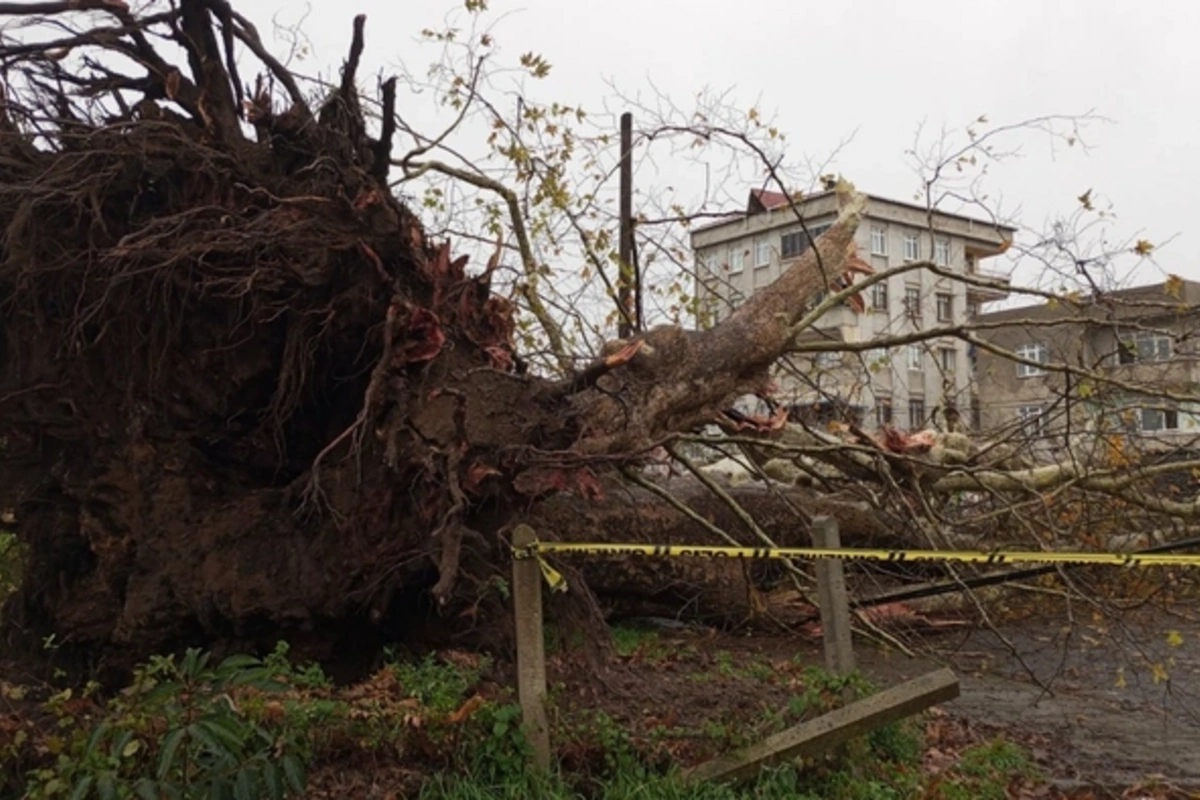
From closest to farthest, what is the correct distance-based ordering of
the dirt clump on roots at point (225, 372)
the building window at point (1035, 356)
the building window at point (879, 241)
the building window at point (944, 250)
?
the dirt clump on roots at point (225, 372) < the building window at point (1035, 356) < the building window at point (944, 250) < the building window at point (879, 241)

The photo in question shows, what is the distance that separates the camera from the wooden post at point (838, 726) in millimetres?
4133

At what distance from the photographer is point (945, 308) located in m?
11.9

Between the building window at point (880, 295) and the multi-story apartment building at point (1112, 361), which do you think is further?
the building window at point (880, 295)

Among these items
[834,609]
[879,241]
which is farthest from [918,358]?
[834,609]

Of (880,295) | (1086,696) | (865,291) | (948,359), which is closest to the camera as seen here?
(1086,696)

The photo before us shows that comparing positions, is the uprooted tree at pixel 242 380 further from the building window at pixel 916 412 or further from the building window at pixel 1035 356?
the building window at pixel 916 412

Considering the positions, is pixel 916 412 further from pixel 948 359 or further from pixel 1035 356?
pixel 948 359

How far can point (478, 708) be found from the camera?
13.5 feet

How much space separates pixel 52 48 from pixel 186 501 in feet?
7.19

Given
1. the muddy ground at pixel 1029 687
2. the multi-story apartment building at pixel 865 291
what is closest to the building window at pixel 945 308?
the multi-story apartment building at pixel 865 291

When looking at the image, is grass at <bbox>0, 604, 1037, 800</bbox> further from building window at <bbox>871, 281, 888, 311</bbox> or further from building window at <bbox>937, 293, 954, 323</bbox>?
building window at <bbox>871, 281, 888, 311</bbox>

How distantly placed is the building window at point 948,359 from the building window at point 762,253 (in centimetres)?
207

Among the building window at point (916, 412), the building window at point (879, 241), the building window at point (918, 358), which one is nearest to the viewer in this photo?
the building window at point (918, 358)

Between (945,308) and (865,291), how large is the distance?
3.07 metres
